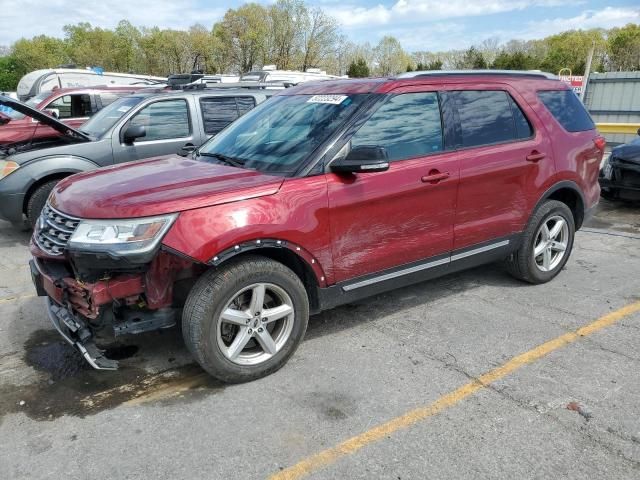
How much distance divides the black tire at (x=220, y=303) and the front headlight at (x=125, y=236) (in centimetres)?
38

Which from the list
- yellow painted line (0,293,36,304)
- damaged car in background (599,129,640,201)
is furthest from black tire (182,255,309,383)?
damaged car in background (599,129,640,201)

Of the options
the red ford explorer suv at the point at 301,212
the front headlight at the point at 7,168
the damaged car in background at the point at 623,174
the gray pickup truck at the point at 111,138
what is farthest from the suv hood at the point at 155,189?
the damaged car in background at the point at 623,174

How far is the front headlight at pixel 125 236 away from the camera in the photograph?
111 inches

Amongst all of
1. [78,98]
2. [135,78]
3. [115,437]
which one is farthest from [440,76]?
[135,78]

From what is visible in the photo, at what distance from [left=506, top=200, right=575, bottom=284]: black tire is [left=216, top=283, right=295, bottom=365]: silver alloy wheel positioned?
2.37m

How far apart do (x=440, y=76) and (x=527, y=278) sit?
201 centimetres

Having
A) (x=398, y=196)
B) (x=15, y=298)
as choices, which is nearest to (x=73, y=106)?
(x=15, y=298)

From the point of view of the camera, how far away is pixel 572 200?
4996 mm

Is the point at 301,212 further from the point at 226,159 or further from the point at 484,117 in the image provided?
the point at 484,117

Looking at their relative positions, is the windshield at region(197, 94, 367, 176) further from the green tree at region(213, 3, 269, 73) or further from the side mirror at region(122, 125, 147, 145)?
the green tree at region(213, 3, 269, 73)

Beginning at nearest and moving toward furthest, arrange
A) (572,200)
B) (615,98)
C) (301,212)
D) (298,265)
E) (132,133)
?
(301,212) < (298,265) < (572,200) < (132,133) < (615,98)

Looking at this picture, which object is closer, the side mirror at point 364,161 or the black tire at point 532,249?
the side mirror at point 364,161

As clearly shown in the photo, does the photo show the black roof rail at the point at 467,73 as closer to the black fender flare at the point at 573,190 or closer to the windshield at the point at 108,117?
the black fender flare at the point at 573,190

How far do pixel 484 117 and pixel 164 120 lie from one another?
459 centimetres
